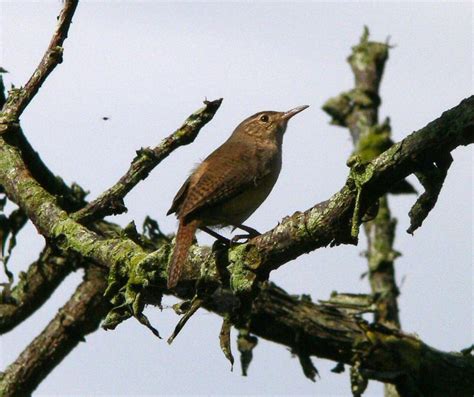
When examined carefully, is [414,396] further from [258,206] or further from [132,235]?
[132,235]

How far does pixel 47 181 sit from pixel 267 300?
1425 millimetres

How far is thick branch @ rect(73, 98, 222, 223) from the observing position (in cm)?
501

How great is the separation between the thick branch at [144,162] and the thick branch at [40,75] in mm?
741

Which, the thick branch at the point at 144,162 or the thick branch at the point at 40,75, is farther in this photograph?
the thick branch at the point at 40,75

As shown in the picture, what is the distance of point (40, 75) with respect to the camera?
5453mm

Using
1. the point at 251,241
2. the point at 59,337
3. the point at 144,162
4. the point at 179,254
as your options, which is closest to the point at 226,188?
the point at 144,162

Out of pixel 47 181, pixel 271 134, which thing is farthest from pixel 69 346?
pixel 271 134

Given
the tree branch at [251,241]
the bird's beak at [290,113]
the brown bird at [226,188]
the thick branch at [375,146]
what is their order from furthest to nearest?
the bird's beak at [290,113] → the thick branch at [375,146] → the brown bird at [226,188] → the tree branch at [251,241]

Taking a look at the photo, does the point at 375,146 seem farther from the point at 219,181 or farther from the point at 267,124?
the point at 219,181

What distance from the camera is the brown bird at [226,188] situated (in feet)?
17.5

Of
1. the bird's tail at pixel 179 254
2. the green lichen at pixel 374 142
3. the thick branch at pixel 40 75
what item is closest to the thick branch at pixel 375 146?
the green lichen at pixel 374 142

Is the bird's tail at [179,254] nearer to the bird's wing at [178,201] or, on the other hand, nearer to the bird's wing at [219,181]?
the bird's wing at [219,181]

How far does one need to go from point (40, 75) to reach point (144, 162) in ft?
2.73

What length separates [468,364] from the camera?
580cm
